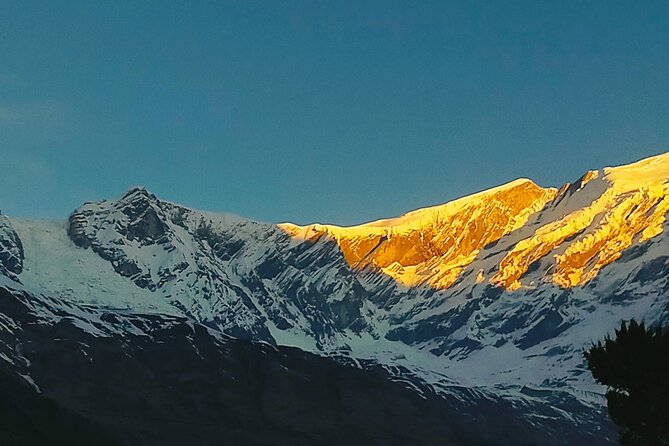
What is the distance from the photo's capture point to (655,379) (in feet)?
229

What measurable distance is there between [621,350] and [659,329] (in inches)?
119

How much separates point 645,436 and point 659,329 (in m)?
6.39

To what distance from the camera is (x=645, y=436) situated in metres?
71.1

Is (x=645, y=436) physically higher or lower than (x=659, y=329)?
lower

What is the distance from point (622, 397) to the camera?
72438 millimetres

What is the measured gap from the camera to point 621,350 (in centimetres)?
7194

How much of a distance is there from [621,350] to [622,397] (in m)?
2.80

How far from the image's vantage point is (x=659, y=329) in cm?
7325

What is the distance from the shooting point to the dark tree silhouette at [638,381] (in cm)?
7019

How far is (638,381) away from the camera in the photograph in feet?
232

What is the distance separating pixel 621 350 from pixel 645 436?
4.98 m

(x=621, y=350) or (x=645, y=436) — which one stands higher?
(x=621, y=350)

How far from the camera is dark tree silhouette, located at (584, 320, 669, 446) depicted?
70.2 m
